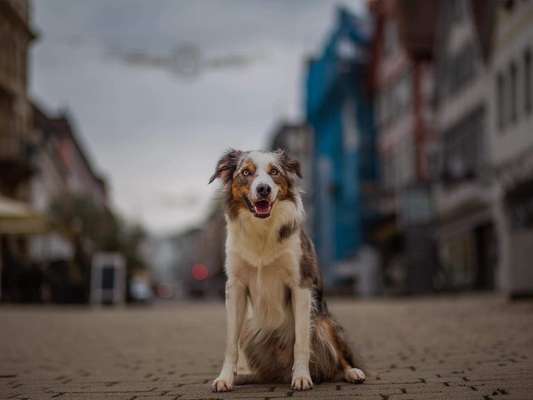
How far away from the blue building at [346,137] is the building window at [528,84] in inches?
724

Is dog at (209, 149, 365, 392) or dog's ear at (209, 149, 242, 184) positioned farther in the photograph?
dog's ear at (209, 149, 242, 184)

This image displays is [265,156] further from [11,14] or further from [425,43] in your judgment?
[425,43]

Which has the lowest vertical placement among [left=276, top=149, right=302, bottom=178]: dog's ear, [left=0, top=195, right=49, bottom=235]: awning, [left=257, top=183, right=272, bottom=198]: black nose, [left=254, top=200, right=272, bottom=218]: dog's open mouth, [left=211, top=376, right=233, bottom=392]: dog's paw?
[left=211, top=376, right=233, bottom=392]: dog's paw

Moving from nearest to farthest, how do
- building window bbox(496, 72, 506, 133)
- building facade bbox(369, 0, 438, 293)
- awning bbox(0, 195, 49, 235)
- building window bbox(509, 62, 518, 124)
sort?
1. awning bbox(0, 195, 49, 235)
2. building window bbox(509, 62, 518, 124)
3. building window bbox(496, 72, 506, 133)
4. building facade bbox(369, 0, 438, 293)

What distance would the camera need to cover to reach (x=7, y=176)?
106 feet

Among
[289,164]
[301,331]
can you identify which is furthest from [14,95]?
[301,331]

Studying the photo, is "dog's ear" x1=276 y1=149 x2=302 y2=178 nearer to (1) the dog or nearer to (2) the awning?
(1) the dog

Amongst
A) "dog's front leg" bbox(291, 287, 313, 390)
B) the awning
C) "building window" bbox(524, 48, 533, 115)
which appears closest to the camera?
"dog's front leg" bbox(291, 287, 313, 390)

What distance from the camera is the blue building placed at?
4341 cm

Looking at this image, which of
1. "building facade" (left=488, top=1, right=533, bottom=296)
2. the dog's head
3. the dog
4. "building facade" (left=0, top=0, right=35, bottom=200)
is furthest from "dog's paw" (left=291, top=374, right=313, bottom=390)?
"building facade" (left=0, top=0, right=35, bottom=200)

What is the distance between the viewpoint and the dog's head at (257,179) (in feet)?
17.2

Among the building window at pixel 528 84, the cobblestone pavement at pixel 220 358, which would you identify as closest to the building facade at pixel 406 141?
the building window at pixel 528 84

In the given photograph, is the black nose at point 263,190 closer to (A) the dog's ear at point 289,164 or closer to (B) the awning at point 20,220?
(A) the dog's ear at point 289,164

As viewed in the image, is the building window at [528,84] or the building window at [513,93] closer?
the building window at [528,84]
